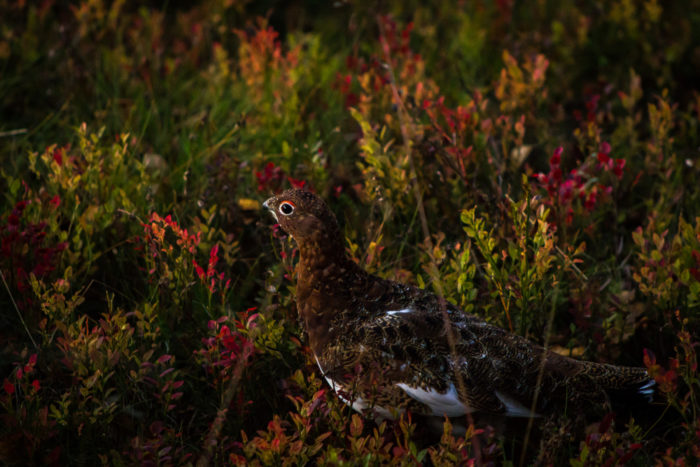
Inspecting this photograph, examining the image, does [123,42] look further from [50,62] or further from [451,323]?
[451,323]

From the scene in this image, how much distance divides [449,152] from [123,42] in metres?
3.29

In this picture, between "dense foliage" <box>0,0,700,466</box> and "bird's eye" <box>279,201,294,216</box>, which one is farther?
"bird's eye" <box>279,201,294,216</box>

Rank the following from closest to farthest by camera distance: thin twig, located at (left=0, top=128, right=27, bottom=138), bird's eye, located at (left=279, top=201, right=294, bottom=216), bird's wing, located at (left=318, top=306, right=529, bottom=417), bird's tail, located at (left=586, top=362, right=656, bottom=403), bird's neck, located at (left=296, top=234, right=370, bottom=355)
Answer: bird's wing, located at (left=318, top=306, right=529, bottom=417), bird's tail, located at (left=586, top=362, right=656, bottom=403), bird's neck, located at (left=296, top=234, right=370, bottom=355), bird's eye, located at (left=279, top=201, right=294, bottom=216), thin twig, located at (left=0, top=128, right=27, bottom=138)

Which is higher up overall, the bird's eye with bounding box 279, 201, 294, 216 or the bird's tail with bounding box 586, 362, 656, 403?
the bird's eye with bounding box 279, 201, 294, 216

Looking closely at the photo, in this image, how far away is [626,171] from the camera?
157 inches

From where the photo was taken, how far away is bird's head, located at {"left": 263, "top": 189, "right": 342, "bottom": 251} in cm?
276

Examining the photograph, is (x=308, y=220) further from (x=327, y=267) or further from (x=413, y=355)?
(x=413, y=355)

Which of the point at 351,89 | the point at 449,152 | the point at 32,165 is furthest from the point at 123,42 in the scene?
the point at 449,152

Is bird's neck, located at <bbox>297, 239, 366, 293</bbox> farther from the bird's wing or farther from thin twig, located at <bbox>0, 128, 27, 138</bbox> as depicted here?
thin twig, located at <bbox>0, 128, 27, 138</bbox>

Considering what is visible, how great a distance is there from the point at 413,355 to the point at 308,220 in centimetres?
72

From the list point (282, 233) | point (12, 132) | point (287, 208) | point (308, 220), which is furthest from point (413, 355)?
point (12, 132)

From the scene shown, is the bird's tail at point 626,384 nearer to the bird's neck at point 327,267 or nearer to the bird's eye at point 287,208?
the bird's neck at point 327,267

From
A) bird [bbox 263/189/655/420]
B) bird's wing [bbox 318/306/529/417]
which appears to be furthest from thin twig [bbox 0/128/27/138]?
bird's wing [bbox 318/306/529/417]

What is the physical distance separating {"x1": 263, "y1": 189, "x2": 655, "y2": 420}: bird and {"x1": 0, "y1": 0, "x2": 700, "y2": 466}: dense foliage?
0.13m
